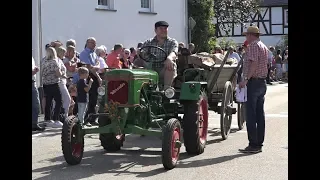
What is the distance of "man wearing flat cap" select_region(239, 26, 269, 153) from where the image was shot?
777 centimetres

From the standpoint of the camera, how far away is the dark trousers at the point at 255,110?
25.7 feet

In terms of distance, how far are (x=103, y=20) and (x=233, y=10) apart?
17.2 meters

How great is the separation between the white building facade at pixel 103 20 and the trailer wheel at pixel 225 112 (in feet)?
24.1

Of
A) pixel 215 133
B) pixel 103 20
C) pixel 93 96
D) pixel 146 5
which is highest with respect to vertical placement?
pixel 146 5

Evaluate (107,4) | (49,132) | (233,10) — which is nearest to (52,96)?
(49,132)

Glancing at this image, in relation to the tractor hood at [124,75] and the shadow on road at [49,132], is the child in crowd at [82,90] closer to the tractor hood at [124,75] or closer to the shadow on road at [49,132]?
the shadow on road at [49,132]

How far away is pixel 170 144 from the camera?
6.45 metres

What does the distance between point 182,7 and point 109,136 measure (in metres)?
16.9

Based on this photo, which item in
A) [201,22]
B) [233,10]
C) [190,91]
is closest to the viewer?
[190,91]

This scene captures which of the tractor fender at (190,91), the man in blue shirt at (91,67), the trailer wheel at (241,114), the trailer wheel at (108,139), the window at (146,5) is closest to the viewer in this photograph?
the tractor fender at (190,91)

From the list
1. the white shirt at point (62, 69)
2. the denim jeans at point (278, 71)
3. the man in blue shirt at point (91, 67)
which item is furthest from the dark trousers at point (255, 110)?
the denim jeans at point (278, 71)

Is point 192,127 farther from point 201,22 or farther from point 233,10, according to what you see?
point 233,10

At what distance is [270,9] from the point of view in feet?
174
